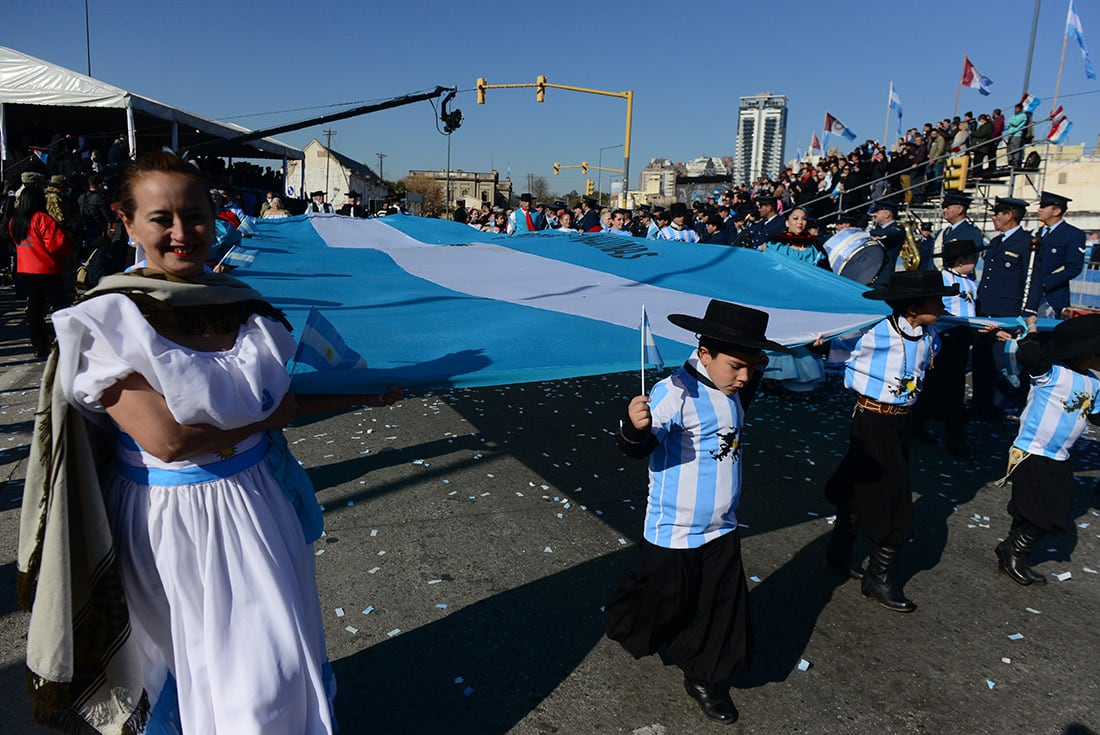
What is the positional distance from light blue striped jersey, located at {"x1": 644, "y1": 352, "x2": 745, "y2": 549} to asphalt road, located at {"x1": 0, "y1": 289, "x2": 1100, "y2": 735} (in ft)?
2.40

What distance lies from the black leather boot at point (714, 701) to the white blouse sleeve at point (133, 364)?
2.02 meters

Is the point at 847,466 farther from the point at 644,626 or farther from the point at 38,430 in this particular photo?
the point at 38,430

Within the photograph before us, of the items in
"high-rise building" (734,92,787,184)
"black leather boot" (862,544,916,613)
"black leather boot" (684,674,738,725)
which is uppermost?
"high-rise building" (734,92,787,184)

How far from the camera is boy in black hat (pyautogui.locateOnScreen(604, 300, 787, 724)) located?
8.66 feet

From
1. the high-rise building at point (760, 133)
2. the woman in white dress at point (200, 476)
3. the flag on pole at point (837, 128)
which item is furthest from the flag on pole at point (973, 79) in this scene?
the high-rise building at point (760, 133)

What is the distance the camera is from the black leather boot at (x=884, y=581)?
3.52 meters

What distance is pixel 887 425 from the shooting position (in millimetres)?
3592

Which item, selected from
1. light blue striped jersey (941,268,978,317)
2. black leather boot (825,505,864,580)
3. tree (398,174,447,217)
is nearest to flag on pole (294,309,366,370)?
black leather boot (825,505,864,580)

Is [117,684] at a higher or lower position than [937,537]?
higher

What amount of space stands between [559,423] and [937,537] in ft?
10.2

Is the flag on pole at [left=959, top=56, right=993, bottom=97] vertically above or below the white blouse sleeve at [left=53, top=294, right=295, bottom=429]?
above

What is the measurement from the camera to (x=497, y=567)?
12.6 feet

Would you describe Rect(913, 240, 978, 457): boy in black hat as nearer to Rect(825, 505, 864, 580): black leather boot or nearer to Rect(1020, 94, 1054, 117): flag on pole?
Rect(825, 505, 864, 580): black leather boot

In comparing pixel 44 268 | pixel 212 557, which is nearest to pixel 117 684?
pixel 212 557
